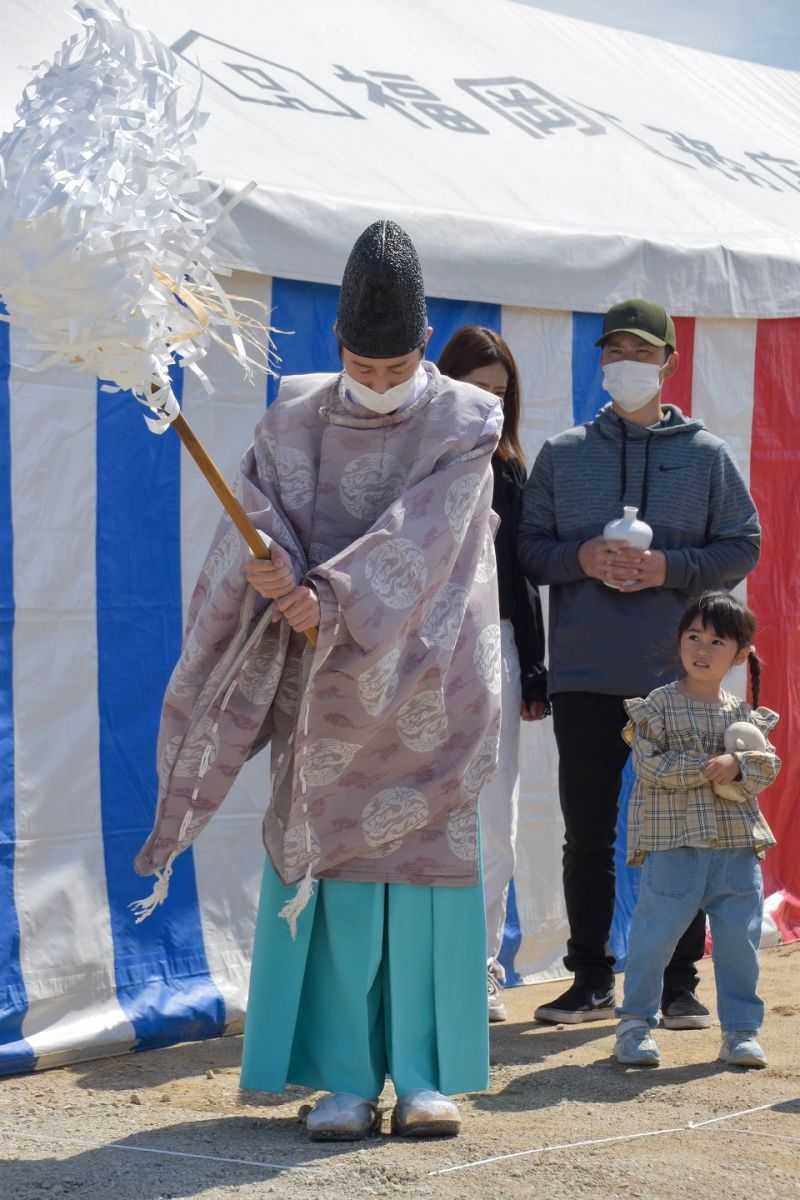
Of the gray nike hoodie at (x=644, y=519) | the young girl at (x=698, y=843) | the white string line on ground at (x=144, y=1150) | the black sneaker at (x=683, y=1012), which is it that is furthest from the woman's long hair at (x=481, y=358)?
the white string line on ground at (x=144, y=1150)

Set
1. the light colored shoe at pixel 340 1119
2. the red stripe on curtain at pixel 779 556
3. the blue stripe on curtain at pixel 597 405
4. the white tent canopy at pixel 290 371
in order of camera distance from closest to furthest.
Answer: the light colored shoe at pixel 340 1119, the white tent canopy at pixel 290 371, the blue stripe on curtain at pixel 597 405, the red stripe on curtain at pixel 779 556

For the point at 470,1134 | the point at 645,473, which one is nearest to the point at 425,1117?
the point at 470,1134

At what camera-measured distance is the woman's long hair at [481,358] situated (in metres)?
3.79

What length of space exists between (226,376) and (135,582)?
0.57 meters

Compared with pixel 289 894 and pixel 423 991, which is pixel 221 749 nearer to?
pixel 289 894

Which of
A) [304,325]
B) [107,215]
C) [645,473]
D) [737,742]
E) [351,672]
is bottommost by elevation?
[737,742]

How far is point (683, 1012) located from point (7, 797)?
5.43 feet

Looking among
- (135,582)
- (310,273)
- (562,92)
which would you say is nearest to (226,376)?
(310,273)

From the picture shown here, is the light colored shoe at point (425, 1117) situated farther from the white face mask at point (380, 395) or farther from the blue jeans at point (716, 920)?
the white face mask at point (380, 395)

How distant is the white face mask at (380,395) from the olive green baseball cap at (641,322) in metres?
1.10

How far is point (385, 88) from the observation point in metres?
4.84

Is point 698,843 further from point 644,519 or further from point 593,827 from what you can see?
point 644,519

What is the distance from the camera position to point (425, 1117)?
2703 millimetres

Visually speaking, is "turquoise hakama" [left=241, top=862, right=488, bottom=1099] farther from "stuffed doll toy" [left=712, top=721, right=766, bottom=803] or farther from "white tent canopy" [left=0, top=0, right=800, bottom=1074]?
"white tent canopy" [left=0, top=0, right=800, bottom=1074]
